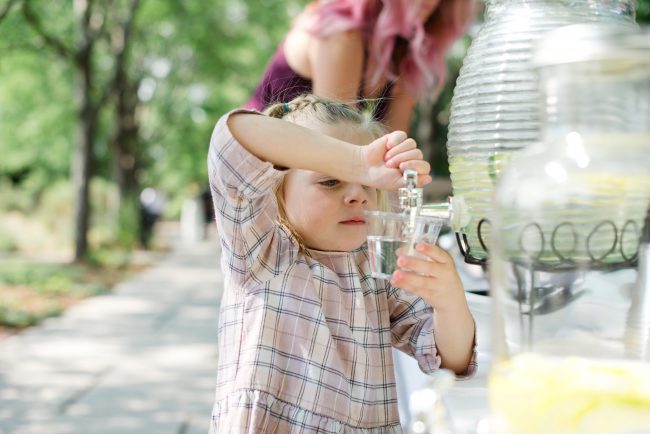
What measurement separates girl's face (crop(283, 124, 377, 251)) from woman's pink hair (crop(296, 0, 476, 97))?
0.71 m

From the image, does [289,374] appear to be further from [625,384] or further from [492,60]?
[625,384]

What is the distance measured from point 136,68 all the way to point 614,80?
18.9 meters

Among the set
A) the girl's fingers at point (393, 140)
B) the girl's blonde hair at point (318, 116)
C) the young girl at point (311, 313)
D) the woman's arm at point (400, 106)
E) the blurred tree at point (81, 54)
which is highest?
the blurred tree at point (81, 54)

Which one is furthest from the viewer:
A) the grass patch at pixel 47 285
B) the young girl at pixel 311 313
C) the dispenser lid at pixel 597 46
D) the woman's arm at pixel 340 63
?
the grass patch at pixel 47 285

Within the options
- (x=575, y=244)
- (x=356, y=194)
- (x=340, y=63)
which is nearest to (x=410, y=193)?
(x=575, y=244)

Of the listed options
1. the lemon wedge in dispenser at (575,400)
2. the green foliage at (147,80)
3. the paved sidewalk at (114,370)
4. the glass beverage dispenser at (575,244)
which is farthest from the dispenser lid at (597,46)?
the green foliage at (147,80)

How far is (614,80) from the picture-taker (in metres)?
0.72

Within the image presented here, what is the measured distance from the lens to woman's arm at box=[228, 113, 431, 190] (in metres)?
1.18

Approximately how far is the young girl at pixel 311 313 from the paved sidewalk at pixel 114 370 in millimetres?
2639

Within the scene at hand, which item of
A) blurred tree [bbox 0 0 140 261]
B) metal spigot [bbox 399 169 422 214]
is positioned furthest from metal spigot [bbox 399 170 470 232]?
blurred tree [bbox 0 0 140 261]

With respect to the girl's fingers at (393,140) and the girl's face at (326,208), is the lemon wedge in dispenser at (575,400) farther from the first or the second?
the girl's face at (326,208)

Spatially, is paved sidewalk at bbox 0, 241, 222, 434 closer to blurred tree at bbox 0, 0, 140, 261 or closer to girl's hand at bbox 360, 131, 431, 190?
girl's hand at bbox 360, 131, 431, 190

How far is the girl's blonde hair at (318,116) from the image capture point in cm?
168

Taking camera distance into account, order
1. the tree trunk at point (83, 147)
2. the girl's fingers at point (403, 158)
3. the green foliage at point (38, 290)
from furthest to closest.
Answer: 1. the tree trunk at point (83, 147)
2. the green foliage at point (38, 290)
3. the girl's fingers at point (403, 158)
